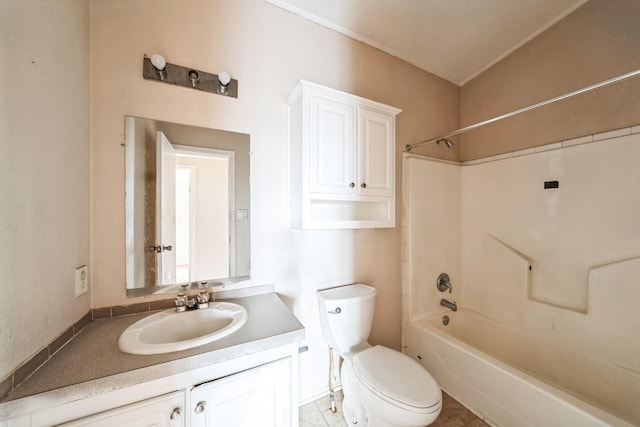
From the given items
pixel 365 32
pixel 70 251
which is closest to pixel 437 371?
pixel 70 251

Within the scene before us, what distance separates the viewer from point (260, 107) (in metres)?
1.31

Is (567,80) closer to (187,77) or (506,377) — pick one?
(506,377)

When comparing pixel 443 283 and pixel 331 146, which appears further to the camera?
pixel 443 283

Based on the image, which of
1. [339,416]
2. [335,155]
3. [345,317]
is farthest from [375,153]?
[339,416]

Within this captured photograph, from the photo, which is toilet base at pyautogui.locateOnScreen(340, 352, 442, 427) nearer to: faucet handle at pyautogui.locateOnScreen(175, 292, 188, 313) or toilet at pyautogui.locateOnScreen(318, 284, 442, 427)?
toilet at pyautogui.locateOnScreen(318, 284, 442, 427)

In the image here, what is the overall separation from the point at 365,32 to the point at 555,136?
1584mm

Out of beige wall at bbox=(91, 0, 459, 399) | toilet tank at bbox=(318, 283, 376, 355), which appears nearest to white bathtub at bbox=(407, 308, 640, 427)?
beige wall at bbox=(91, 0, 459, 399)

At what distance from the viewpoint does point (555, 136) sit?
5.21 feet

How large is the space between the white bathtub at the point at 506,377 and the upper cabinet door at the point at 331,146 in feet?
4.35

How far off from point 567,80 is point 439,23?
0.99 metres

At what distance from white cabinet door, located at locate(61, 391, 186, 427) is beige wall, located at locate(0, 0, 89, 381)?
→ 0.27 metres

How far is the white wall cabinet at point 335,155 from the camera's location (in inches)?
48.4

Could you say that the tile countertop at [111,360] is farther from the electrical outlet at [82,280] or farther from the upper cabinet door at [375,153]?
the upper cabinet door at [375,153]

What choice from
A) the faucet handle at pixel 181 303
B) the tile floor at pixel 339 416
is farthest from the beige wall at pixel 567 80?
the faucet handle at pixel 181 303
